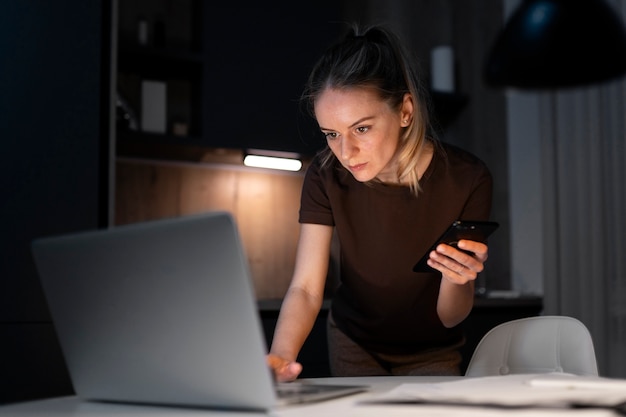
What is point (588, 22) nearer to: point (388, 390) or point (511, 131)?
point (388, 390)

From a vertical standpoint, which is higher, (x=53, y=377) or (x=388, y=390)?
(x=388, y=390)

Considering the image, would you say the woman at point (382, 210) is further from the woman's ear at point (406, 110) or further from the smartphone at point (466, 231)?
the smartphone at point (466, 231)

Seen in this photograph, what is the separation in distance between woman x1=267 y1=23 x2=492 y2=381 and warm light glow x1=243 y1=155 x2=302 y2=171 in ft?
3.99

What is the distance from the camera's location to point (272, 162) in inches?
125

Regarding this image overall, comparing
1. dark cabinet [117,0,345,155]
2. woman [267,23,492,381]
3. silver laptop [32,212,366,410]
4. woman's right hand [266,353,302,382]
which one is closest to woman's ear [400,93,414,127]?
woman [267,23,492,381]

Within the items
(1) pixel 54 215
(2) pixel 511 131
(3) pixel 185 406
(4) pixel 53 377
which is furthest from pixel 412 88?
(2) pixel 511 131

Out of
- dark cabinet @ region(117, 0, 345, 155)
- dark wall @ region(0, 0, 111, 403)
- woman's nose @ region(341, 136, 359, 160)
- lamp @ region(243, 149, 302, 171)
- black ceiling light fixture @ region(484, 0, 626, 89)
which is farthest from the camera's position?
lamp @ region(243, 149, 302, 171)

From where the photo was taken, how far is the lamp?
10.1 ft

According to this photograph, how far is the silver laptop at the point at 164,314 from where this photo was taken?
91 centimetres

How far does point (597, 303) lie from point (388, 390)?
2072mm

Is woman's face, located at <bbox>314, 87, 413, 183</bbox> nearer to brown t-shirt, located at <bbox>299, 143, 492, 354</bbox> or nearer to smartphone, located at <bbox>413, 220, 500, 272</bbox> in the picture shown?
brown t-shirt, located at <bbox>299, 143, 492, 354</bbox>

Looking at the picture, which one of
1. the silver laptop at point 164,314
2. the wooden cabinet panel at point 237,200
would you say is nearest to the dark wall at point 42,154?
the wooden cabinet panel at point 237,200

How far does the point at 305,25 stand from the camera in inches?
125

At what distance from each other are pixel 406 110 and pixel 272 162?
4.77ft
